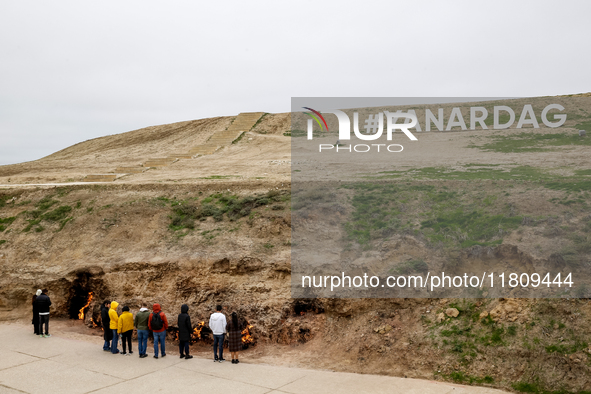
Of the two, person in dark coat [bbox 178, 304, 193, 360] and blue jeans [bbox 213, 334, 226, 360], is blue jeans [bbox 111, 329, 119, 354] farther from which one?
blue jeans [bbox 213, 334, 226, 360]

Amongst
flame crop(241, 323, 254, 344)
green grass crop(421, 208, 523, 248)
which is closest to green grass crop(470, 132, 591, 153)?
green grass crop(421, 208, 523, 248)

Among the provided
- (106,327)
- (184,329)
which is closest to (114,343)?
(106,327)

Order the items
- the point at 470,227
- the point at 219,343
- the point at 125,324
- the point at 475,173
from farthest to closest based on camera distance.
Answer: the point at 475,173
the point at 470,227
the point at 125,324
the point at 219,343

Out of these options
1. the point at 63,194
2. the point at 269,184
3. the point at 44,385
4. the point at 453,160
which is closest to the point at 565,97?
the point at 453,160

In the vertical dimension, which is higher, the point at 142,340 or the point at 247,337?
the point at 142,340

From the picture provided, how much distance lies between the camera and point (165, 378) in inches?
334

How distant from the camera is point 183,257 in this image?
41.3ft

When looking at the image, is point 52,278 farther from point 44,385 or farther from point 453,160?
point 453,160

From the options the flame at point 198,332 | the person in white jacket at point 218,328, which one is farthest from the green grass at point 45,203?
the person in white jacket at point 218,328

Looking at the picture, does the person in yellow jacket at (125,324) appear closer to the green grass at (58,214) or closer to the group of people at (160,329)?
the group of people at (160,329)

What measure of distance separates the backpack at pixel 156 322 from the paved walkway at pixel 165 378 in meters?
0.71

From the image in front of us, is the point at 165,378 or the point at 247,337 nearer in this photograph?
the point at 165,378

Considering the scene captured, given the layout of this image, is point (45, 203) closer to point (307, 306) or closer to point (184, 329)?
point (184, 329)

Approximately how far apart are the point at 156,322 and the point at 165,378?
1266mm
